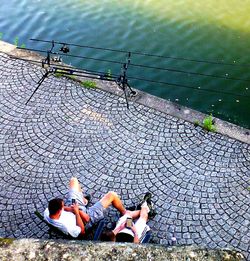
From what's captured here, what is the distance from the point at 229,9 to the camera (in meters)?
14.9

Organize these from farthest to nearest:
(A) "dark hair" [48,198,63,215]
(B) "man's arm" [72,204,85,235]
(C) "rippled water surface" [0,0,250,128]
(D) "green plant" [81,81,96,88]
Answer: (C) "rippled water surface" [0,0,250,128]
(D) "green plant" [81,81,96,88]
(B) "man's arm" [72,204,85,235]
(A) "dark hair" [48,198,63,215]

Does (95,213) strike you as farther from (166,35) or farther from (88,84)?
(166,35)

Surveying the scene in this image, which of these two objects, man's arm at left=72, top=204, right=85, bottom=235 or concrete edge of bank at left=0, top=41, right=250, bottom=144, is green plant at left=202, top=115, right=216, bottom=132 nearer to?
concrete edge of bank at left=0, top=41, right=250, bottom=144

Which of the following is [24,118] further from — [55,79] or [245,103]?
[245,103]

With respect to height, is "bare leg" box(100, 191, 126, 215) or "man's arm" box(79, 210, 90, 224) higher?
"bare leg" box(100, 191, 126, 215)

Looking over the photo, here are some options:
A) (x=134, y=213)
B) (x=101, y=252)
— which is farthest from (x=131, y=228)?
(x=101, y=252)

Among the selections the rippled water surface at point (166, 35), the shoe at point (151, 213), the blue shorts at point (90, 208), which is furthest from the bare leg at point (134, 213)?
the rippled water surface at point (166, 35)

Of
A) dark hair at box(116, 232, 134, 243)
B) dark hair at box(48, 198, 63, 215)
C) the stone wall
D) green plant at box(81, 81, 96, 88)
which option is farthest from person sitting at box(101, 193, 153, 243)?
green plant at box(81, 81, 96, 88)

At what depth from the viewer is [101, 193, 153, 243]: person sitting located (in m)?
6.61

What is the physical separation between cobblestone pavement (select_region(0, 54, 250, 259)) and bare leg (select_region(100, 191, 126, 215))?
0.37 m

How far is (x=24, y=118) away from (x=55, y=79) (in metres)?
1.59

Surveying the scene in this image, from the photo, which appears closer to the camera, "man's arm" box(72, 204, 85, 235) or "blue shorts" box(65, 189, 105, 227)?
"man's arm" box(72, 204, 85, 235)

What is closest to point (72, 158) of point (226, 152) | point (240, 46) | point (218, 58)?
point (226, 152)

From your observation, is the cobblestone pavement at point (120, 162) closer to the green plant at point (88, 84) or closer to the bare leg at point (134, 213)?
the green plant at point (88, 84)
